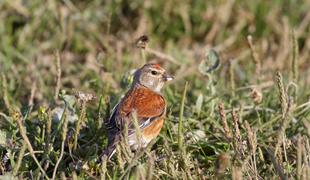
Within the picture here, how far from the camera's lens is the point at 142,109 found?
224 inches

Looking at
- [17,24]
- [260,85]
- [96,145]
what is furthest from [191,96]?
[17,24]

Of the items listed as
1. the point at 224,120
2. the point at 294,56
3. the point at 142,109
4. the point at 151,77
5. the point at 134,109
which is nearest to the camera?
the point at 224,120

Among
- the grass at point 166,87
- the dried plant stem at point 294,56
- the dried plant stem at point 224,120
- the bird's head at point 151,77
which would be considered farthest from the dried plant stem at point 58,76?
the dried plant stem at point 294,56

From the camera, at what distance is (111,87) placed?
22.0ft

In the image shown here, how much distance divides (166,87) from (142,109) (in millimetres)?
991

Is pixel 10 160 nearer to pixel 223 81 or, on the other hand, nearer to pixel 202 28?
pixel 223 81

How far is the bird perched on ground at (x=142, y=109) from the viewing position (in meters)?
5.30

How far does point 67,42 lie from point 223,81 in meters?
1.89

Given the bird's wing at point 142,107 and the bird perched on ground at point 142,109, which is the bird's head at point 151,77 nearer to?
the bird perched on ground at point 142,109

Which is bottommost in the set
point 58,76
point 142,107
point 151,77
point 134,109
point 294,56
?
point 134,109

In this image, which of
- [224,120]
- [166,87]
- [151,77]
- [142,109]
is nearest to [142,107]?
[142,109]

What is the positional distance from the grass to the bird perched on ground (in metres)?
0.10

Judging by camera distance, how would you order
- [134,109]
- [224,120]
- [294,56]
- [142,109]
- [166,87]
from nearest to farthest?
[224,120] < [134,109] < [142,109] < [294,56] < [166,87]

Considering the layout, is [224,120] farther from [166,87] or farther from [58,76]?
[166,87]
